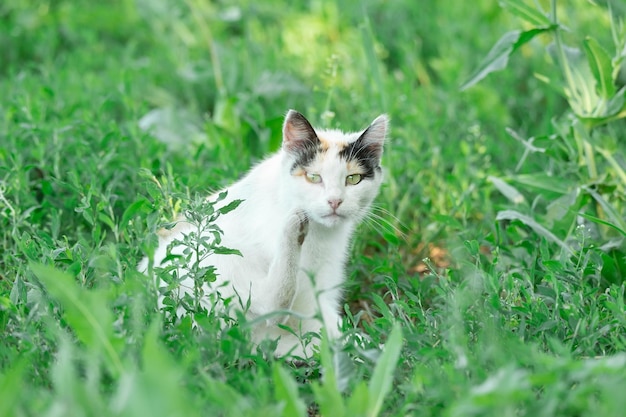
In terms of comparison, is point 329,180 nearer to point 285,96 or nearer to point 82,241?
point 82,241

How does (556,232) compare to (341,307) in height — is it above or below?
above

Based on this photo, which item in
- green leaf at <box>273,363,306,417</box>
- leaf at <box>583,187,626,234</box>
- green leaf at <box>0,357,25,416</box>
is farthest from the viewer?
leaf at <box>583,187,626,234</box>

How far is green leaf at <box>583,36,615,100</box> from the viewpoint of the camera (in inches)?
134

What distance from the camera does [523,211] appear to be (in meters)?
3.71

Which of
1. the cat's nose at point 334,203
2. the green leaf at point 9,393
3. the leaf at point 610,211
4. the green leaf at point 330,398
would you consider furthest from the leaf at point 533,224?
the green leaf at point 9,393

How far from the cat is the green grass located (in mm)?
182

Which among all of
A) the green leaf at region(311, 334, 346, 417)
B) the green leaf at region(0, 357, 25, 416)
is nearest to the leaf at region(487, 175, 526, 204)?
the green leaf at region(311, 334, 346, 417)

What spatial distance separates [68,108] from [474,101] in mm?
2122

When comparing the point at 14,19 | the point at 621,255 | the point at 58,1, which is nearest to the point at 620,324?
the point at 621,255

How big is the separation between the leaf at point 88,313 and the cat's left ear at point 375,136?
1.24 metres

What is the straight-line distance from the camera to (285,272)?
9.31 feet

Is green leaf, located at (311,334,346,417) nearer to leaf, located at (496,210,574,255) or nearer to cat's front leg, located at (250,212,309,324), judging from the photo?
cat's front leg, located at (250,212,309,324)

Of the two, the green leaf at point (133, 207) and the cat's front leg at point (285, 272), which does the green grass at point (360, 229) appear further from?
the cat's front leg at point (285, 272)

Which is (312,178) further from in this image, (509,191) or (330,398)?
(509,191)
